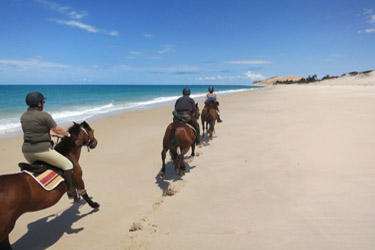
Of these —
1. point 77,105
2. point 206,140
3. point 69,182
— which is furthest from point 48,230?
point 77,105

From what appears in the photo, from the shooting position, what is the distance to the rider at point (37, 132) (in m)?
3.46

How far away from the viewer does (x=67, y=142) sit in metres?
4.34

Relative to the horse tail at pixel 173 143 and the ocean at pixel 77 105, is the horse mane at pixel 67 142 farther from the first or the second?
the ocean at pixel 77 105

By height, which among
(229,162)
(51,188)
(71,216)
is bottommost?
(71,216)

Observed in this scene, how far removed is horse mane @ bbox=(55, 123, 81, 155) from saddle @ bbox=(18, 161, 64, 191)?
548 millimetres

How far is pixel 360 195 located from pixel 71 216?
5920 millimetres

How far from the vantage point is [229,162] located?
6551 mm

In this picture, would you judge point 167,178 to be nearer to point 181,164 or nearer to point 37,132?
point 181,164

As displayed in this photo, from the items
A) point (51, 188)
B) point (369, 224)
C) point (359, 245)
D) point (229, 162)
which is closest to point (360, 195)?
point (369, 224)

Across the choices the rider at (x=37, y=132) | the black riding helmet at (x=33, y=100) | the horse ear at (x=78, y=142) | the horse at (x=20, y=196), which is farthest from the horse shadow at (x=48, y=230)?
the black riding helmet at (x=33, y=100)

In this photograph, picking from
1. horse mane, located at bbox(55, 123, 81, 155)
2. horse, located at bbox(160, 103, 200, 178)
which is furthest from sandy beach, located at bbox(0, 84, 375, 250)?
horse mane, located at bbox(55, 123, 81, 155)

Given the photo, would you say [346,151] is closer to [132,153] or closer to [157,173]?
[157,173]

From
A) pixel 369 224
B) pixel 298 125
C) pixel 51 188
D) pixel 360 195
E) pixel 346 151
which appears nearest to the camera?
pixel 369 224

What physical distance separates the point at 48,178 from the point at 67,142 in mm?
993
